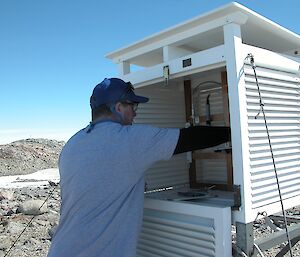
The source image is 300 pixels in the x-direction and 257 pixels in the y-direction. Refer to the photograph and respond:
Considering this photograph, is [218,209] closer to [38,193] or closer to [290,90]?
[290,90]

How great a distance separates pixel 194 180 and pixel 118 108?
4.58 feet

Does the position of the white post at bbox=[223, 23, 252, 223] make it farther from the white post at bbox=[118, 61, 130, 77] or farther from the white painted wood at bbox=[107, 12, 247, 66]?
the white post at bbox=[118, 61, 130, 77]

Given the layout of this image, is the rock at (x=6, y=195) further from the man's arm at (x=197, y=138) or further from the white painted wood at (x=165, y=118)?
the man's arm at (x=197, y=138)

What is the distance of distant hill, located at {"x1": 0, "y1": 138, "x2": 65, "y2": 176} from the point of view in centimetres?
2100

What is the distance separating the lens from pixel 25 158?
23.0 m

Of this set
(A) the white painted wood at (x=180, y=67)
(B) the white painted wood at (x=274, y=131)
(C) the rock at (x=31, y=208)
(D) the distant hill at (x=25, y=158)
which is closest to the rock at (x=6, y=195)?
(C) the rock at (x=31, y=208)

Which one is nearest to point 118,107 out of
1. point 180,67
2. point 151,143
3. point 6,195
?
point 151,143

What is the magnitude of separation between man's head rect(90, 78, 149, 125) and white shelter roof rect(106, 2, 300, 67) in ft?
1.88

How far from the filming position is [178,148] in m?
2.01

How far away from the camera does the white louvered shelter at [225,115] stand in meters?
2.08

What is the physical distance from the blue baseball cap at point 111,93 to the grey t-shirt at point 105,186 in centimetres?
18

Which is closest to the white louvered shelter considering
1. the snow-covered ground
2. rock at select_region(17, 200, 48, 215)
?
rock at select_region(17, 200, 48, 215)

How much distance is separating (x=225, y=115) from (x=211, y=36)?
1.90ft

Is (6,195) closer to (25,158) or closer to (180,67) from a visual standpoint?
(180,67)
